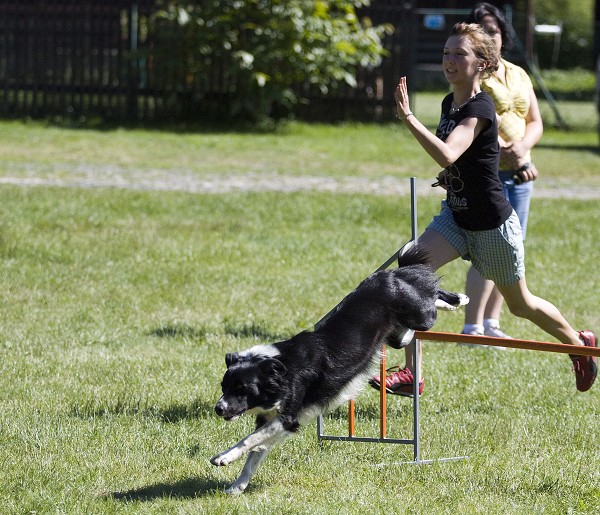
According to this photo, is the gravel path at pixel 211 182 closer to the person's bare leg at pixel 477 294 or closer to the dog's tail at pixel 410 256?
the person's bare leg at pixel 477 294

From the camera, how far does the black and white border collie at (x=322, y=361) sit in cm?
396

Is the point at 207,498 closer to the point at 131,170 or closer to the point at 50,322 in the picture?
the point at 50,322

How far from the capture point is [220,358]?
245 inches

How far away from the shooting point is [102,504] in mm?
3959

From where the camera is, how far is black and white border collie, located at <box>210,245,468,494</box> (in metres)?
3.96

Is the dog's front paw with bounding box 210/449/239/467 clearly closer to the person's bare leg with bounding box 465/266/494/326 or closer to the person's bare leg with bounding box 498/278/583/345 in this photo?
the person's bare leg with bounding box 498/278/583/345

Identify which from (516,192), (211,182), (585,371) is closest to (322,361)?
(585,371)

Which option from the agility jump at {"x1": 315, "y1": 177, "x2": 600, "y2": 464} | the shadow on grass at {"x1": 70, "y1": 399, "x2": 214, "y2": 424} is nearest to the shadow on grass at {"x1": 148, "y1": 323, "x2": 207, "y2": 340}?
the shadow on grass at {"x1": 70, "y1": 399, "x2": 214, "y2": 424}

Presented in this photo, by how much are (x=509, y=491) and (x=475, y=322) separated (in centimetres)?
230

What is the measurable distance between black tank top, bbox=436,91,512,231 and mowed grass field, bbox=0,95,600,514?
1.06 meters

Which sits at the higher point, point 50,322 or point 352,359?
point 352,359

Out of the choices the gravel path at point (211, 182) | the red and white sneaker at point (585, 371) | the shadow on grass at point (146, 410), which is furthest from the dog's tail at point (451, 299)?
the gravel path at point (211, 182)

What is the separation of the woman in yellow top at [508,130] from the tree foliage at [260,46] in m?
10.0

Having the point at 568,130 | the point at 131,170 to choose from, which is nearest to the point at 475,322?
the point at 131,170
